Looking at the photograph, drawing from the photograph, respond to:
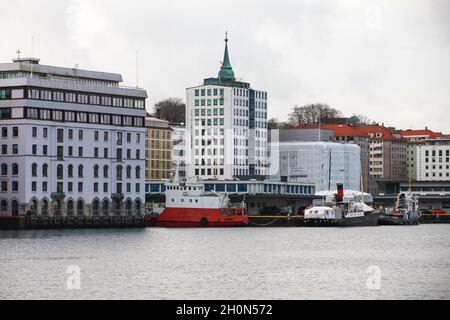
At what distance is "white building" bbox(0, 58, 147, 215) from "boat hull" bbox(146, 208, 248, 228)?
197 inches

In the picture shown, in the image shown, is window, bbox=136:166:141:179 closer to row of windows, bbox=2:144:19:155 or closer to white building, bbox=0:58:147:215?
white building, bbox=0:58:147:215

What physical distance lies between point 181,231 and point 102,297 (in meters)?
91.6

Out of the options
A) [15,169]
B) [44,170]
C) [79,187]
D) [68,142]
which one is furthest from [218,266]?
[79,187]

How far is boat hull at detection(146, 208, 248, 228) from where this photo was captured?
184 metres

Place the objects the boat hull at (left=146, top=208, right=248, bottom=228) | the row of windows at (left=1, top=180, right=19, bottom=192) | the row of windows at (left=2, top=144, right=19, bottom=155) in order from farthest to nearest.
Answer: the boat hull at (left=146, top=208, right=248, bottom=228) → the row of windows at (left=2, top=144, right=19, bottom=155) → the row of windows at (left=1, top=180, right=19, bottom=192)

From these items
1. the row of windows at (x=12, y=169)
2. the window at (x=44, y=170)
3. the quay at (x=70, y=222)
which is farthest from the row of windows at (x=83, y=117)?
the quay at (x=70, y=222)

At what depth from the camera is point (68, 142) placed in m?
172

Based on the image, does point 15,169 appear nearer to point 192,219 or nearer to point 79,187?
point 79,187

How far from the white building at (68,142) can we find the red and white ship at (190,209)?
15.8ft

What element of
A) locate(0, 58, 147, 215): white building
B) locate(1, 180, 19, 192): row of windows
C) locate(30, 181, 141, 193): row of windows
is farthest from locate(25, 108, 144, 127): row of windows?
locate(1, 180, 19, 192): row of windows

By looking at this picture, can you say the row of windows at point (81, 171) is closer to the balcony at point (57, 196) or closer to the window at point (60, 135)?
the balcony at point (57, 196)

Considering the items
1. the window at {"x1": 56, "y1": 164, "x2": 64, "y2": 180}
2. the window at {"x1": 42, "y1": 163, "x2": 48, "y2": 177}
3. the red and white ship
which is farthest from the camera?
the red and white ship
